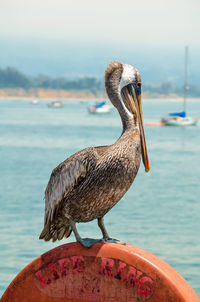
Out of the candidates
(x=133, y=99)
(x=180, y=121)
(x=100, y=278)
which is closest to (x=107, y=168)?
(x=133, y=99)

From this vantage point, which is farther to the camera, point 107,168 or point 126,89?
point 126,89

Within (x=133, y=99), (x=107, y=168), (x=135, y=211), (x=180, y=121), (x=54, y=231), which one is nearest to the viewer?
(x=107, y=168)

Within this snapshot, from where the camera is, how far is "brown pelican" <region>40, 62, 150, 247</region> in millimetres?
3924

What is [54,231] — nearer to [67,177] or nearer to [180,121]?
[67,177]

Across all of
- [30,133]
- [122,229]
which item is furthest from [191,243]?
[30,133]

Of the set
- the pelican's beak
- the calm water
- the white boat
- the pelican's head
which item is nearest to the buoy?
the pelican's head

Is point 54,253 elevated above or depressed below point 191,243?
above

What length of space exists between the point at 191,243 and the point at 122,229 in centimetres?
158

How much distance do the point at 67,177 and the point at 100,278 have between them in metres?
0.67

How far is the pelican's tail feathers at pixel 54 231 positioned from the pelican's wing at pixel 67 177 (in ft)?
0.23

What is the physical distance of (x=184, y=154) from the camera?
31.6 meters

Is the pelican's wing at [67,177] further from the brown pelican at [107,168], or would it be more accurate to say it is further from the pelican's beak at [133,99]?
the pelican's beak at [133,99]

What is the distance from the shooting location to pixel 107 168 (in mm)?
3924

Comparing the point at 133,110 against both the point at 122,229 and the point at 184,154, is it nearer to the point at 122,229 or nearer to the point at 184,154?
the point at 122,229
